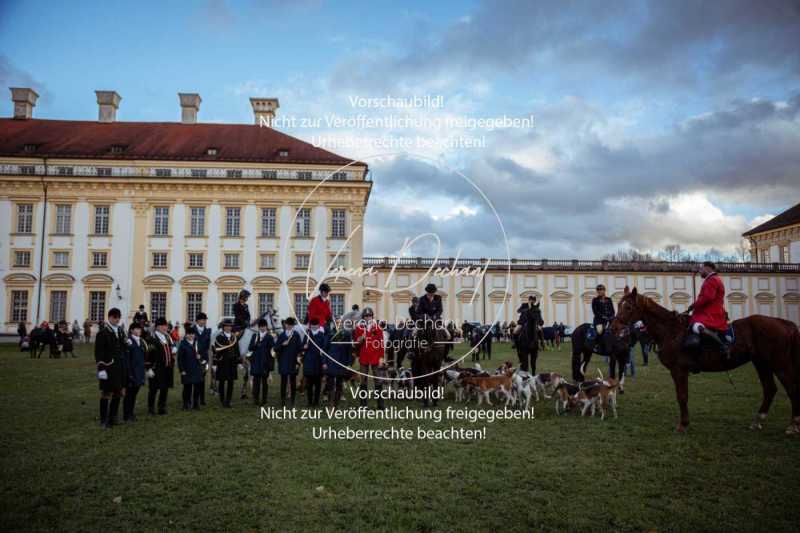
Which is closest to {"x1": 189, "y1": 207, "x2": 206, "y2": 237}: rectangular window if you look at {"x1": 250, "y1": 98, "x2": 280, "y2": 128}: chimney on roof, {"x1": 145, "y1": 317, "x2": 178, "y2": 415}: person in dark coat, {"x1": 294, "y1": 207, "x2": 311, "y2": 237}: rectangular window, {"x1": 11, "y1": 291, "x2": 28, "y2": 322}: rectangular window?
{"x1": 294, "y1": 207, "x2": 311, "y2": 237}: rectangular window

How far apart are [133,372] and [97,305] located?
38294mm

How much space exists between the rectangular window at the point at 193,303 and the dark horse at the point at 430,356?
35.5 metres

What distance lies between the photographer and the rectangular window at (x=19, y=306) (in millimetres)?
43500

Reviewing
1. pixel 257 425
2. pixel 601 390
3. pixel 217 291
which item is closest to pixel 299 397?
pixel 257 425

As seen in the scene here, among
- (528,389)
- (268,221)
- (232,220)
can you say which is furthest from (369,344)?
(232,220)

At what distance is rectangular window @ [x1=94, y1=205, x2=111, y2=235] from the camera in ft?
147

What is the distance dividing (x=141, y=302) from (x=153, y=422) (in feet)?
121

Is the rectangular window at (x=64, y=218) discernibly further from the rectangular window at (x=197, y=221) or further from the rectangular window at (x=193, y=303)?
the rectangular window at (x=193, y=303)

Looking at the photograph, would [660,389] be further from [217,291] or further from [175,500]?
[217,291]

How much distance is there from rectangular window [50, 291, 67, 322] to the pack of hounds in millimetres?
39600

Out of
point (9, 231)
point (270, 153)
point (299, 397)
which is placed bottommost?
point (299, 397)

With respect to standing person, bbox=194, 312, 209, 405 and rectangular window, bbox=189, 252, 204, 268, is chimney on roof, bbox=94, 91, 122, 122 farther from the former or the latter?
standing person, bbox=194, 312, 209, 405

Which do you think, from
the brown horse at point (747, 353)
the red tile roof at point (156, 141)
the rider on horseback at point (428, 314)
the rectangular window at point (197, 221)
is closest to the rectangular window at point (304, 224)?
the red tile roof at point (156, 141)

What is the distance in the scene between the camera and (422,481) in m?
6.47
